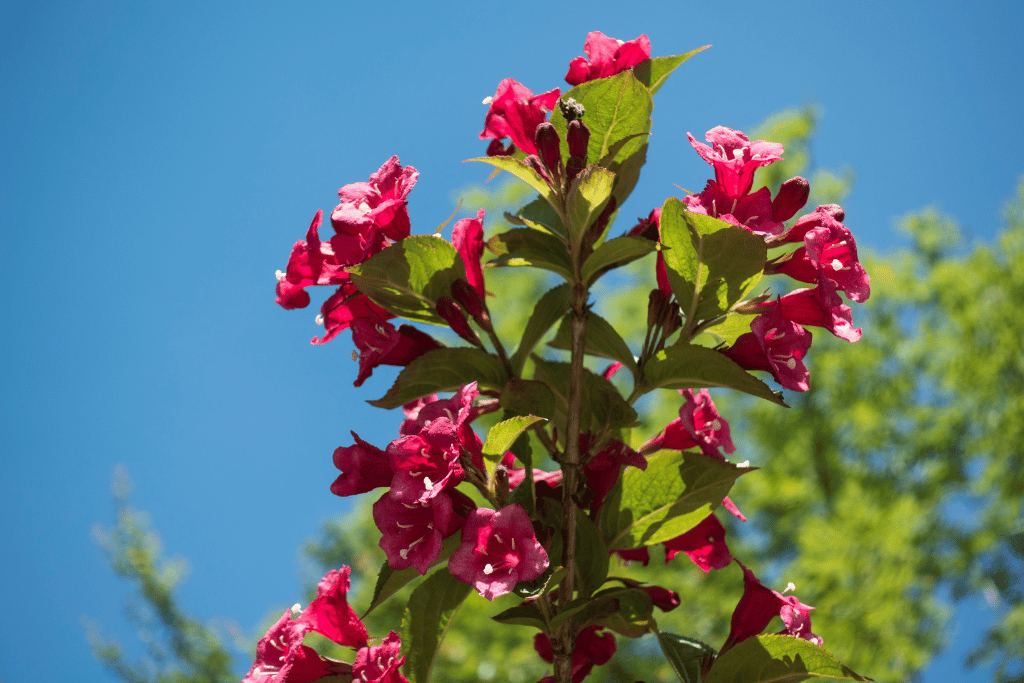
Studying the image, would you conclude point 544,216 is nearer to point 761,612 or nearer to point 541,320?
point 541,320

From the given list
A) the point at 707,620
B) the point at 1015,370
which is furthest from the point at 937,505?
the point at 707,620

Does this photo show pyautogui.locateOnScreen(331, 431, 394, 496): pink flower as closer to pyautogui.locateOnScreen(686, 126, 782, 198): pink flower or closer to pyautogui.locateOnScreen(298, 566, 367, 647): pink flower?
pyautogui.locateOnScreen(298, 566, 367, 647): pink flower

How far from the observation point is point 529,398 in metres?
1.27

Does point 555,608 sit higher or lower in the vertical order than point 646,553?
lower

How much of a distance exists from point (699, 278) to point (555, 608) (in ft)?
2.16

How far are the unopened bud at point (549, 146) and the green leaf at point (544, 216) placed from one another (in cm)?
10

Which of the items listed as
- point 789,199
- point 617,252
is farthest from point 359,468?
point 789,199

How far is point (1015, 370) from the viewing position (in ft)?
29.0

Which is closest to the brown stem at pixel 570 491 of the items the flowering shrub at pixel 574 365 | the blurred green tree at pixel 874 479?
the flowering shrub at pixel 574 365

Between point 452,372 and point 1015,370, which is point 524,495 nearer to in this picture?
point 452,372

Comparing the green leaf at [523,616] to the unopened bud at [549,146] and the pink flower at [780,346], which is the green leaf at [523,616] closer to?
the pink flower at [780,346]

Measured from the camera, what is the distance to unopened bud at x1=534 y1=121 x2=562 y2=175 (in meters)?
1.26

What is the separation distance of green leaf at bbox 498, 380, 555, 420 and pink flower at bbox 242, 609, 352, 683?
1.82ft

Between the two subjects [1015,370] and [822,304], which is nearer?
[822,304]
